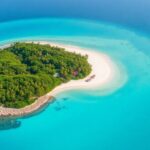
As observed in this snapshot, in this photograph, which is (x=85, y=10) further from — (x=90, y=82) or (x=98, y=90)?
(x=98, y=90)

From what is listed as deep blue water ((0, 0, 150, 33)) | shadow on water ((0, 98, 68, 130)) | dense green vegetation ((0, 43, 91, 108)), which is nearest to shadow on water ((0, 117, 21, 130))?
shadow on water ((0, 98, 68, 130))

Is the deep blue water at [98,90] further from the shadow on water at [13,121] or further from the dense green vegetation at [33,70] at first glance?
the dense green vegetation at [33,70]

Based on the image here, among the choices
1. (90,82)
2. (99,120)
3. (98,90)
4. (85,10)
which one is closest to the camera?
(99,120)

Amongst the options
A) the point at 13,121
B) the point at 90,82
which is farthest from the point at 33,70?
the point at 13,121

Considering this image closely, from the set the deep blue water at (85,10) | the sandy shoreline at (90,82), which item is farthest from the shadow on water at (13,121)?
the deep blue water at (85,10)

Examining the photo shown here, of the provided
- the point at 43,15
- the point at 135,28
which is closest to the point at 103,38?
the point at 135,28
